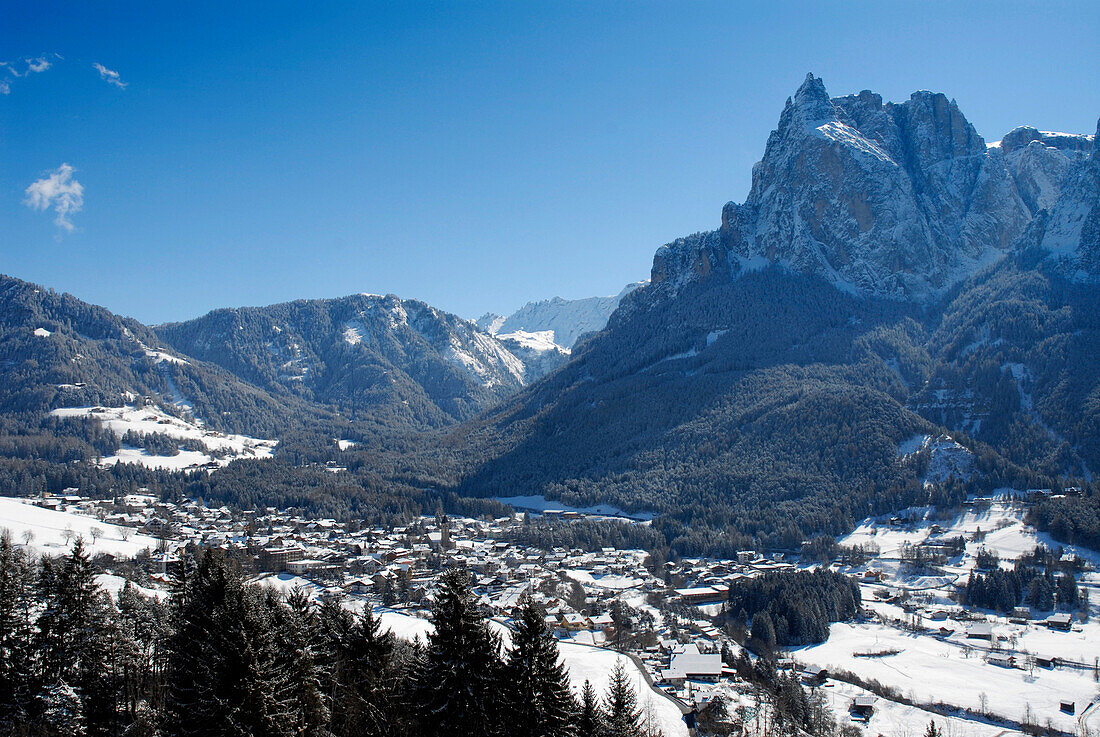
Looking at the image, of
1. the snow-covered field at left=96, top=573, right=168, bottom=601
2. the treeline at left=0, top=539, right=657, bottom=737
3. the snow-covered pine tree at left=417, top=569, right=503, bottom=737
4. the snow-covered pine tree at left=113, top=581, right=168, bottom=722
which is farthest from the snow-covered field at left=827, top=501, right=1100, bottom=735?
the snow-covered field at left=96, top=573, right=168, bottom=601

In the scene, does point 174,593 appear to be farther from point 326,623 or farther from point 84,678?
point 326,623

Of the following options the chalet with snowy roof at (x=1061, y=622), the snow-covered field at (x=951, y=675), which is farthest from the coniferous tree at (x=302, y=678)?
the chalet with snowy roof at (x=1061, y=622)

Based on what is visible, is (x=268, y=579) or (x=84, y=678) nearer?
(x=84, y=678)

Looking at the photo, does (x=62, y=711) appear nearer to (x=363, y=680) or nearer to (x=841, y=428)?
(x=363, y=680)

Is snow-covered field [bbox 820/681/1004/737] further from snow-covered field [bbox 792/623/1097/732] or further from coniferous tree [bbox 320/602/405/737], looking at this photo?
coniferous tree [bbox 320/602/405/737]

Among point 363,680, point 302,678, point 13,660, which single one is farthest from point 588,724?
point 13,660

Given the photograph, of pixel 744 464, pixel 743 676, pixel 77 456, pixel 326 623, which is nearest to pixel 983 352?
pixel 744 464
